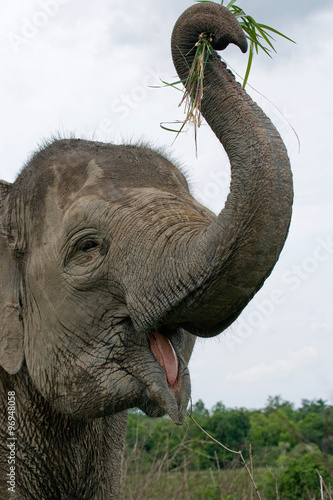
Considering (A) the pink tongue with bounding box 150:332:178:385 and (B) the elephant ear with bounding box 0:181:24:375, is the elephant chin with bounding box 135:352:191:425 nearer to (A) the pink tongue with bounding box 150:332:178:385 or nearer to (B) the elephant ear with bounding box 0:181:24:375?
(A) the pink tongue with bounding box 150:332:178:385

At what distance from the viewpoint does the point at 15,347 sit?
10.6 feet

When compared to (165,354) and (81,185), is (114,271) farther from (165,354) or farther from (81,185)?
(81,185)

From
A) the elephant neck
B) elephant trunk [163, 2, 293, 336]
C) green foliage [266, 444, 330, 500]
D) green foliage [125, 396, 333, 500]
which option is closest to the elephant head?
elephant trunk [163, 2, 293, 336]

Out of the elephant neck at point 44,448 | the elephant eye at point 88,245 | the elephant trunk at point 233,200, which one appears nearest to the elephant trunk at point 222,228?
the elephant trunk at point 233,200

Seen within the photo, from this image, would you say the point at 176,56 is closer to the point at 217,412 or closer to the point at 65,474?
the point at 65,474

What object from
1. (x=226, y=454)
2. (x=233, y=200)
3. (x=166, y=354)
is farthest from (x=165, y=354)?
(x=226, y=454)

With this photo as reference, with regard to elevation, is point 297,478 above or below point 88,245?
below

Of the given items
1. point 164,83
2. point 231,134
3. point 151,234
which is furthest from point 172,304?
point 164,83

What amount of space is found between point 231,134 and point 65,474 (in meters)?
1.94

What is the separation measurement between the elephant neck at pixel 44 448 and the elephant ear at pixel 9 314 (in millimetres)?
116

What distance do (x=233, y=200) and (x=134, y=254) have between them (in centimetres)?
55

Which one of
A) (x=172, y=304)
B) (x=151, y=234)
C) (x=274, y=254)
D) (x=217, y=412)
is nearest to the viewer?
(x=274, y=254)

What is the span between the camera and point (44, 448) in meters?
3.38

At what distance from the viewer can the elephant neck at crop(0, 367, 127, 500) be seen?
11.0ft
